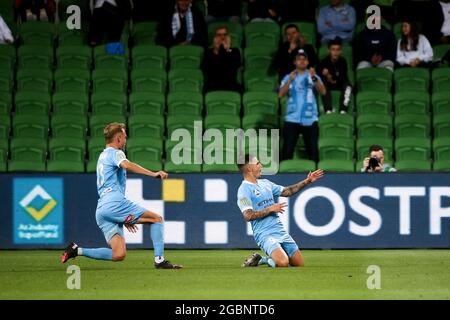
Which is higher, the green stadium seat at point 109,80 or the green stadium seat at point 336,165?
the green stadium seat at point 109,80

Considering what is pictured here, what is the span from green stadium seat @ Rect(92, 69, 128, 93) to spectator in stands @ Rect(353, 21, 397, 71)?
149 inches

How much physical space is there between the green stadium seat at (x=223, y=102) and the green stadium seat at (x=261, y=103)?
0.51 ft

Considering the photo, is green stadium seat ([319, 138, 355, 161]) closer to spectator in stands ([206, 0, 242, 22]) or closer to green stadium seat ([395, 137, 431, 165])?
green stadium seat ([395, 137, 431, 165])

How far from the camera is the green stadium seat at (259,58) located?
17.9 meters

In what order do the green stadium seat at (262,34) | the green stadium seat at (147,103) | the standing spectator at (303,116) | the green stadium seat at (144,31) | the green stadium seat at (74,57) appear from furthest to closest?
1. the green stadium seat at (144,31)
2. the green stadium seat at (262,34)
3. the green stadium seat at (74,57)
4. the green stadium seat at (147,103)
5. the standing spectator at (303,116)

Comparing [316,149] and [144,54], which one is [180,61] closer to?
[144,54]

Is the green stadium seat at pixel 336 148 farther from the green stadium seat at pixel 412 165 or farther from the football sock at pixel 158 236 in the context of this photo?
the football sock at pixel 158 236

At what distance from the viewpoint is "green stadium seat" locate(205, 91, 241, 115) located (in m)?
17.1

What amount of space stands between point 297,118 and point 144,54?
323cm

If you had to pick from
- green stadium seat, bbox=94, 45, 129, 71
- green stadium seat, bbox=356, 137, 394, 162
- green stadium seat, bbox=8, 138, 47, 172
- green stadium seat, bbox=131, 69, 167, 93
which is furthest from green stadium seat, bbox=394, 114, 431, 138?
green stadium seat, bbox=8, 138, 47, 172

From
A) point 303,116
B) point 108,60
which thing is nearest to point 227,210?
point 303,116

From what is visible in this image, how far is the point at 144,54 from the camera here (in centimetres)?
1798

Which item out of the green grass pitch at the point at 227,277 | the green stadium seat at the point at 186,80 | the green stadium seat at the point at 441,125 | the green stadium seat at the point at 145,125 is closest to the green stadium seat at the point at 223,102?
the green stadium seat at the point at 186,80

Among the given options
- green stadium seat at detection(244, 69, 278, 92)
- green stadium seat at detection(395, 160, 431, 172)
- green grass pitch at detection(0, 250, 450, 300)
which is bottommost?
green grass pitch at detection(0, 250, 450, 300)
